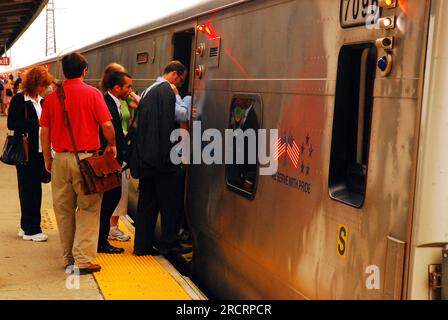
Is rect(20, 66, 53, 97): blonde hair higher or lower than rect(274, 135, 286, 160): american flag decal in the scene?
higher

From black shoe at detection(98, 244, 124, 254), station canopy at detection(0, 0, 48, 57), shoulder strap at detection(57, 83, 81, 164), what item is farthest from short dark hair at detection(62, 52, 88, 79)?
station canopy at detection(0, 0, 48, 57)

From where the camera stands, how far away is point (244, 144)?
4.60 m

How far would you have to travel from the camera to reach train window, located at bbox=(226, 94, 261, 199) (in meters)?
4.42

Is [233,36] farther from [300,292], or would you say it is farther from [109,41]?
[109,41]

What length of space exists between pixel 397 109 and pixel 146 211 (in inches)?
133

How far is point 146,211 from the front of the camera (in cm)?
589

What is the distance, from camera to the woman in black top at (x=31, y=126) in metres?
6.09

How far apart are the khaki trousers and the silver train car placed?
0.87 meters

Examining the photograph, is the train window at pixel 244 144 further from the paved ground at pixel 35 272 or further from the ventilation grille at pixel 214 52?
the paved ground at pixel 35 272

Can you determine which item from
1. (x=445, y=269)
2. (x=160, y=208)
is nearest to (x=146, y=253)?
(x=160, y=208)

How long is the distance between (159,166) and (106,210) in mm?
790

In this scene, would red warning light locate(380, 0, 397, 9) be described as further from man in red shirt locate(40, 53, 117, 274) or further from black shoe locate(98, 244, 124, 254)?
black shoe locate(98, 244, 124, 254)

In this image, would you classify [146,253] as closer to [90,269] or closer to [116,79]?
[90,269]

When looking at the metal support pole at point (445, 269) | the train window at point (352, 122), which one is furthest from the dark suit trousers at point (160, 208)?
the metal support pole at point (445, 269)
